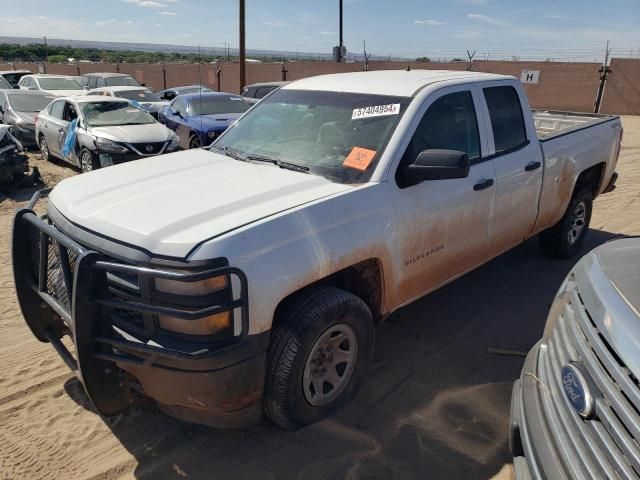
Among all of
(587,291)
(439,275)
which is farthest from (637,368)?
(439,275)

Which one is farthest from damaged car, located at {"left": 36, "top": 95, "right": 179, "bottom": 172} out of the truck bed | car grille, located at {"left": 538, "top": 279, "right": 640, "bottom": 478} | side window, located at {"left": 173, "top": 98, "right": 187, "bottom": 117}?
car grille, located at {"left": 538, "top": 279, "right": 640, "bottom": 478}

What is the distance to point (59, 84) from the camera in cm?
1764

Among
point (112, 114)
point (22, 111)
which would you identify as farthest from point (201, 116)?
point (22, 111)

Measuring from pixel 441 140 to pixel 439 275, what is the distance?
3.10 ft

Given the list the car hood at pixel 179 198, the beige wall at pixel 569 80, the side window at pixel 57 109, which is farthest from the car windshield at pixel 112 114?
the beige wall at pixel 569 80


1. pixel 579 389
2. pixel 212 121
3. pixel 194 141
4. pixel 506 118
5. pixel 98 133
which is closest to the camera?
pixel 579 389

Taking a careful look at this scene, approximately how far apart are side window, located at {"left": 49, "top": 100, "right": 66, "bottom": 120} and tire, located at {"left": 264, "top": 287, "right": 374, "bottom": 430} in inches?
393

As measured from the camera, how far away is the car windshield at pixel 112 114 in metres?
10.1

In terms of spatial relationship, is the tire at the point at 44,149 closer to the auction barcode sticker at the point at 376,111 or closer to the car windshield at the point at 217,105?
the car windshield at the point at 217,105

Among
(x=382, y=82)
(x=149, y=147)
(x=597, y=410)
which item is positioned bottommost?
(x=597, y=410)

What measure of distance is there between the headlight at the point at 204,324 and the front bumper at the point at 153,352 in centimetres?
4

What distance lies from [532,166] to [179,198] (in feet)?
9.78

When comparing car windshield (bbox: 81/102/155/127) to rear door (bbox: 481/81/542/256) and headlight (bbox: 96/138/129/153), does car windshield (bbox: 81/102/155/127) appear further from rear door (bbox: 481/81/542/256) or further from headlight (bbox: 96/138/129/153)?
rear door (bbox: 481/81/542/256)

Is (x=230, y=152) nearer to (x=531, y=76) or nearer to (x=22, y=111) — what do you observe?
(x=22, y=111)
